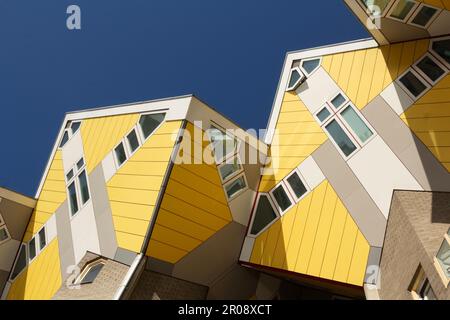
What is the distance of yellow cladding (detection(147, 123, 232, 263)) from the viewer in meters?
12.8

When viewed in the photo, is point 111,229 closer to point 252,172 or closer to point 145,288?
point 145,288

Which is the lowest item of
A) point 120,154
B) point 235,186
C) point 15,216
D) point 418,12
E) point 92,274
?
point 92,274

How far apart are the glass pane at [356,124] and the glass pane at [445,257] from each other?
5.70 metres

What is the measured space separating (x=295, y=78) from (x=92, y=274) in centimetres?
1263

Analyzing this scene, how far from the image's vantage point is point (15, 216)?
18641mm

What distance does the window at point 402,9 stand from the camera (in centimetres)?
1445

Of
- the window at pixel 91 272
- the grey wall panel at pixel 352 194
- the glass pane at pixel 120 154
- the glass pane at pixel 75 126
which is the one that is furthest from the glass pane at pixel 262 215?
the glass pane at pixel 75 126

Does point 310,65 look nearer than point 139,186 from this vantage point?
No

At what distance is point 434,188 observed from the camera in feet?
40.2

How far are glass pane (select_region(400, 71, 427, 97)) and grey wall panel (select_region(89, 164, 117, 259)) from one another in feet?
39.5

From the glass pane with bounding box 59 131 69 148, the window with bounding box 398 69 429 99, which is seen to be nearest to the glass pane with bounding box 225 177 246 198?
the window with bounding box 398 69 429 99

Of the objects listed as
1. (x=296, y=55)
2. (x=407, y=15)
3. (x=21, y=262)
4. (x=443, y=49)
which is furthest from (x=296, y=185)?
(x=21, y=262)

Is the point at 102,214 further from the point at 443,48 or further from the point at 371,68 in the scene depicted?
the point at 443,48
